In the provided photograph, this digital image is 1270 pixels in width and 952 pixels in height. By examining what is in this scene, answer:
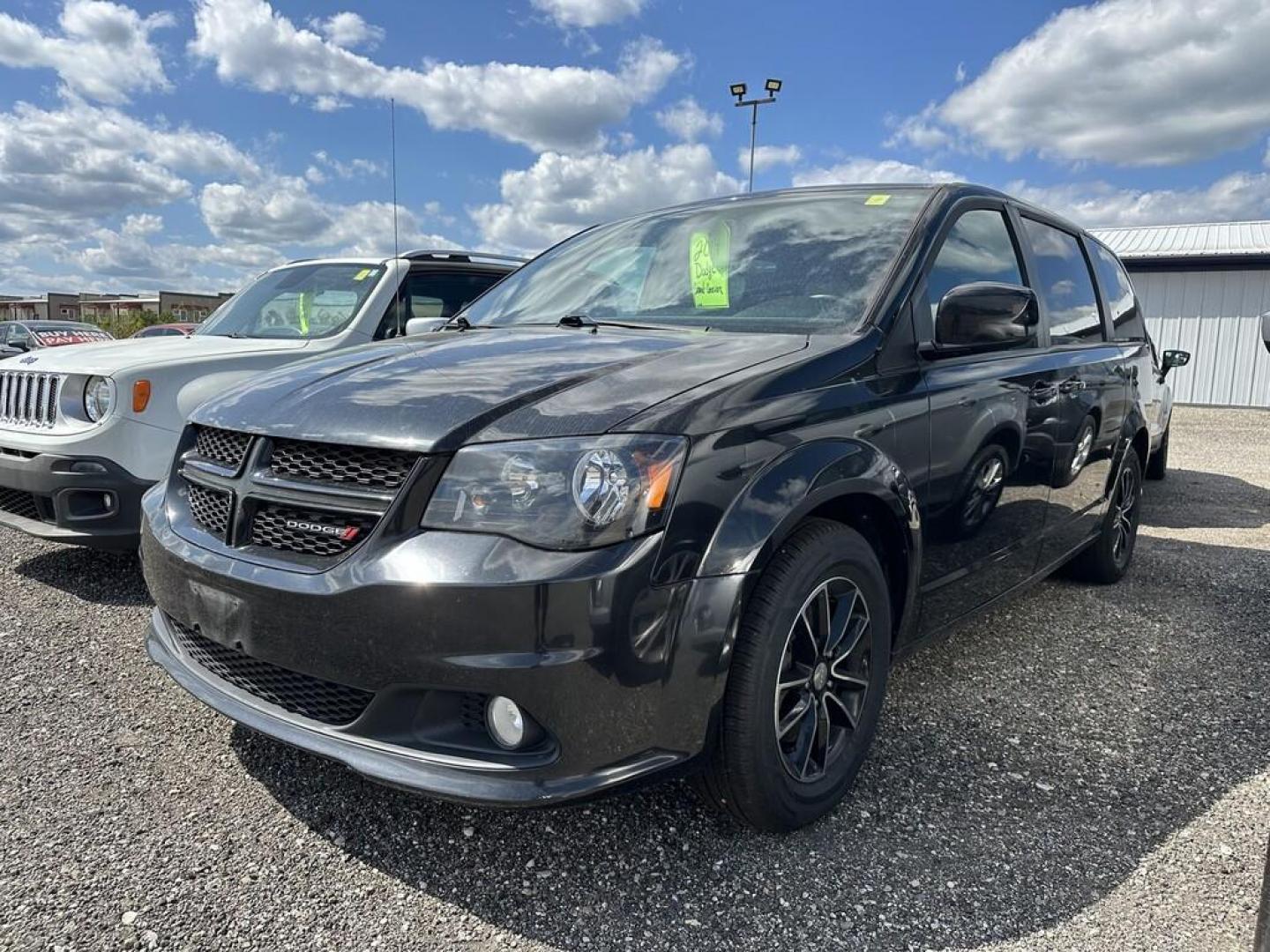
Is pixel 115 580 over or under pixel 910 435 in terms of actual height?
under

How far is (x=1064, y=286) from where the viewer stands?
3.92 metres

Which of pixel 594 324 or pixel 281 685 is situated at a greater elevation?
pixel 594 324

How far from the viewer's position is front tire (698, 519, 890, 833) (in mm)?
2002

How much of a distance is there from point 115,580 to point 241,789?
2.46 meters

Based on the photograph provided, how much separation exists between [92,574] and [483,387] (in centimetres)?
342

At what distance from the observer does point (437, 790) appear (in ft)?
5.92

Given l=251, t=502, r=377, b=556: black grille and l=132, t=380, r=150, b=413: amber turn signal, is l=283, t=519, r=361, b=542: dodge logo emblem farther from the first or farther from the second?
l=132, t=380, r=150, b=413: amber turn signal

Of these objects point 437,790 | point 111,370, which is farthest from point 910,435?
point 111,370

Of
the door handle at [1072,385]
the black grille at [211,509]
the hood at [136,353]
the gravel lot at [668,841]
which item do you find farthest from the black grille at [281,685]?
the door handle at [1072,385]

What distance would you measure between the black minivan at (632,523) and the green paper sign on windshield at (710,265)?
13 mm

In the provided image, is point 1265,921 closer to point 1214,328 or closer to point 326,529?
point 326,529

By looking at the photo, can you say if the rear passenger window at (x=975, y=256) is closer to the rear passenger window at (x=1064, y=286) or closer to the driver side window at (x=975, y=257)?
the driver side window at (x=975, y=257)

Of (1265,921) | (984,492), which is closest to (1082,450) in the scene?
(984,492)

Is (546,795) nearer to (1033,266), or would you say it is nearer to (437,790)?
(437,790)
